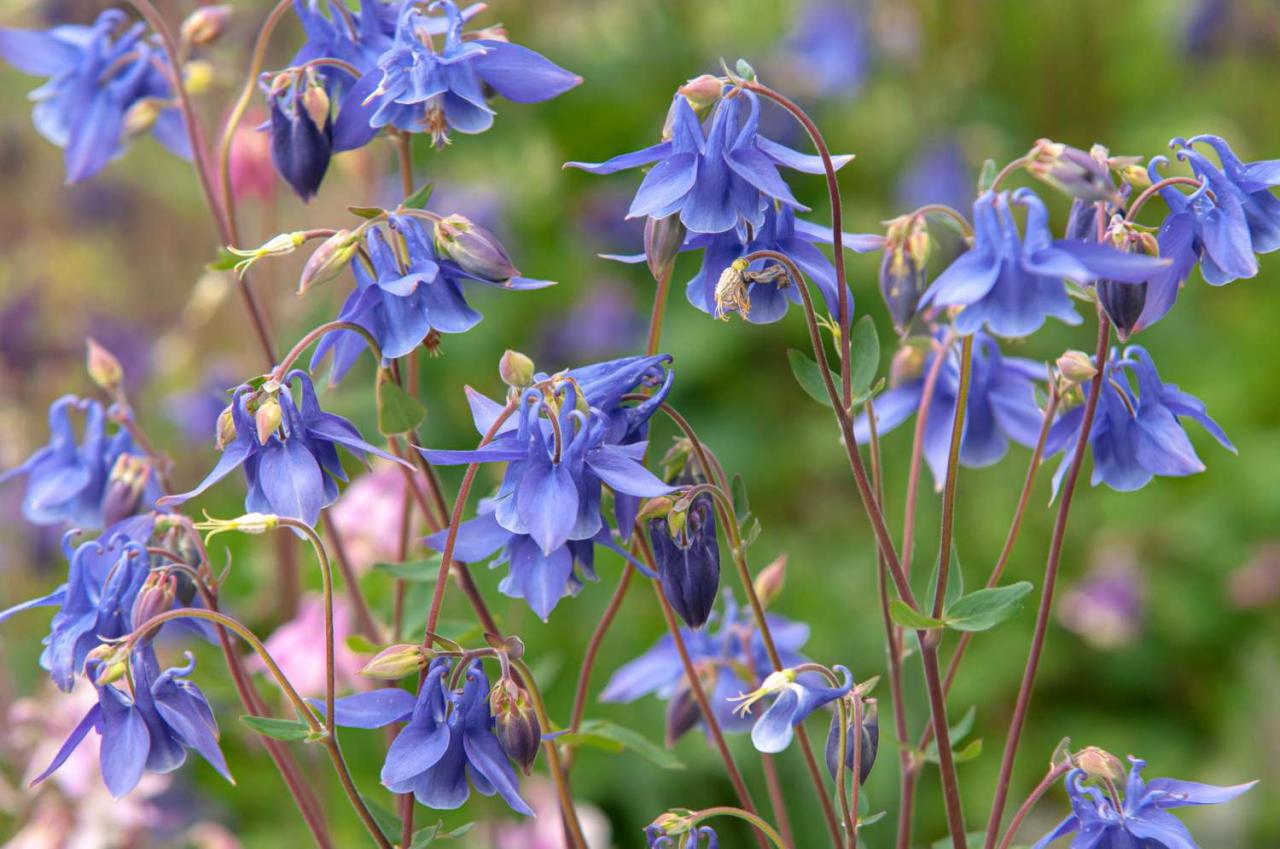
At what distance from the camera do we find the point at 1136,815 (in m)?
1.14

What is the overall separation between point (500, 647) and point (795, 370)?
1.17 ft

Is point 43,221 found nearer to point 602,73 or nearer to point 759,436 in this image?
point 602,73

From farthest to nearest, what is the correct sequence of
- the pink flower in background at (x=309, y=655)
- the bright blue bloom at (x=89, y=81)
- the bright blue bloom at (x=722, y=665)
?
the pink flower in background at (x=309, y=655)
the bright blue bloom at (x=89, y=81)
the bright blue bloom at (x=722, y=665)

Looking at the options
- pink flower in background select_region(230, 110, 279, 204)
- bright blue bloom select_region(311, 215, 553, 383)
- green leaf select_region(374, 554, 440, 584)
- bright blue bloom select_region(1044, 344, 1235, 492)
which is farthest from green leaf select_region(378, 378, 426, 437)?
pink flower in background select_region(230, 110, 279, 204)

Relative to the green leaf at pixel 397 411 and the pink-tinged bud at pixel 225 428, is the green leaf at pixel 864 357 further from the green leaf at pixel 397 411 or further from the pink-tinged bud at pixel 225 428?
the pink-tinged bud at pixel 225 428

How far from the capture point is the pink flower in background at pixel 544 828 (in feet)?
7.35

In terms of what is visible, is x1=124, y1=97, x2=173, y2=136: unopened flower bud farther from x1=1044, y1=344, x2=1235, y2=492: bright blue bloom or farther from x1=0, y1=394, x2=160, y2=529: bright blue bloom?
x1=1044, y1=344, x2=1235, y2=492: bright blue bloom

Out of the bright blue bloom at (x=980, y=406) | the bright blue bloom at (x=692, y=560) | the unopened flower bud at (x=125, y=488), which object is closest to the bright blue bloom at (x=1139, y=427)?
the bright blue bloom at (x=980, y=406)

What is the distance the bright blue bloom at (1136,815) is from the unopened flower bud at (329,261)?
76cm

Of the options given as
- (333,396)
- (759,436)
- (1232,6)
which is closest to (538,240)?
(759,436)

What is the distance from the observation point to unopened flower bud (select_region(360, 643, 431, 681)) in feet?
3.79

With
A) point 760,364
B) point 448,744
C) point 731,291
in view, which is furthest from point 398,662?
point 760,364

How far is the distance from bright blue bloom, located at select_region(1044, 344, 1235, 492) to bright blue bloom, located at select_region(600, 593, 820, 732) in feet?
1.36

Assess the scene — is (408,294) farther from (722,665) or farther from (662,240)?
(722,665)
